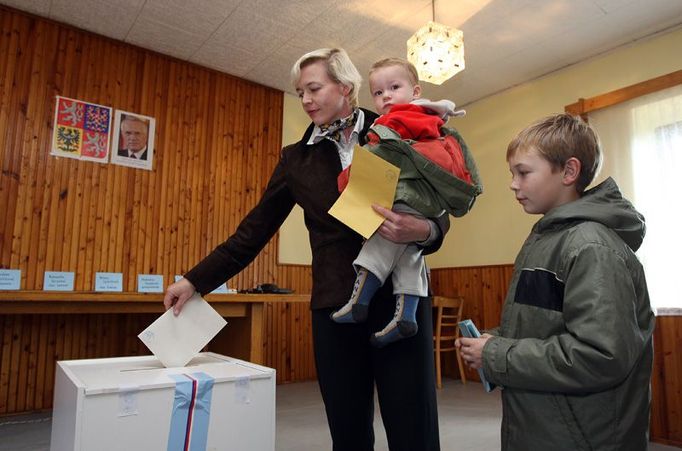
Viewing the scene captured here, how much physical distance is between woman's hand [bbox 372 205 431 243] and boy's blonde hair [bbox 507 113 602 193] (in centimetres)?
29

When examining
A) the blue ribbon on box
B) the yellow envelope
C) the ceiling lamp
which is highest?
the ceiling lamp

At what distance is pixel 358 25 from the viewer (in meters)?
3.69

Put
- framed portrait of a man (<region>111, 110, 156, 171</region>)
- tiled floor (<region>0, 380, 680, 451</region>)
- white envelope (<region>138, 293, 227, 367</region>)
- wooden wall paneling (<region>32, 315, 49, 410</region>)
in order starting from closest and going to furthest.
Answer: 1. white envelope (<region>138, 293, 227, 367</region>)
2. tiled floor (<region>0, 380, 680, 451</region>)
3. wooden wall paneling (<region>32, 315, 49, 410</region>)
4. framed portrait of a man (<region>111, 110, 156, 171</region>)

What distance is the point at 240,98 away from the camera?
15.1ft

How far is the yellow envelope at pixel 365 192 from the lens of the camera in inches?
37.8

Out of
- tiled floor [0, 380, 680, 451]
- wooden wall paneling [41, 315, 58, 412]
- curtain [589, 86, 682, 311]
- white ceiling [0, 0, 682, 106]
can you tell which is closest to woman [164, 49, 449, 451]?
tiled floor [0, 380, 680, 451]

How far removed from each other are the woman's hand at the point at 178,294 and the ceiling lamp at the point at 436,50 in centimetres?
236

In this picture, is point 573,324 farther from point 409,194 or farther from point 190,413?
point 190,413

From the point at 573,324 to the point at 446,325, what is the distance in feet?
12.7

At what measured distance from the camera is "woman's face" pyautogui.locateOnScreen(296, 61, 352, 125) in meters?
1.15

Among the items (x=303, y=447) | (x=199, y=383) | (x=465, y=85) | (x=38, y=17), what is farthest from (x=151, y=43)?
(x=199, y=383)

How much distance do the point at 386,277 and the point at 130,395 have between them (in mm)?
621

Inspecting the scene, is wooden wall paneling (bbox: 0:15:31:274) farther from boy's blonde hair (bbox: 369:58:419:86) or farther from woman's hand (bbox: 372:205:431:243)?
woman's hand (bbox: 372:205:431:243)

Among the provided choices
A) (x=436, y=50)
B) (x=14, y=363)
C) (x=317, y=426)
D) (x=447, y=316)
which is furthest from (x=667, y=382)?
(x=14, y=363)
